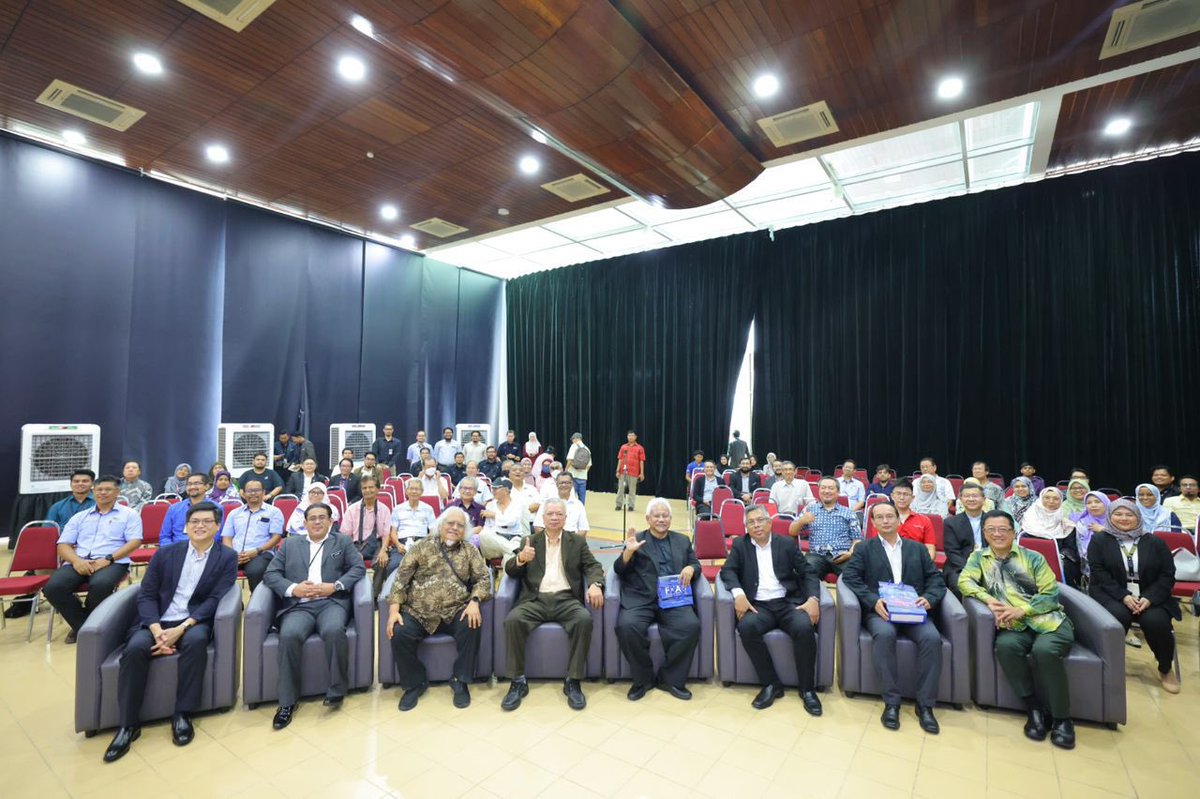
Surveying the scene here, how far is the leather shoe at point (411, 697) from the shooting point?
126 inches

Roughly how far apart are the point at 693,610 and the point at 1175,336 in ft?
27.3

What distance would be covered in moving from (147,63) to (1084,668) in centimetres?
843

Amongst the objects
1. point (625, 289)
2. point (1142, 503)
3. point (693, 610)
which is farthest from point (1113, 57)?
point (625, 289)

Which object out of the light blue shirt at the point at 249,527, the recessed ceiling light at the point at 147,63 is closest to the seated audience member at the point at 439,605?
the light blue shirt at the point at 249,527

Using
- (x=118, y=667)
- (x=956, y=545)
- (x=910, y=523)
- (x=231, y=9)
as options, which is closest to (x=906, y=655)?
(x=956, y=545)

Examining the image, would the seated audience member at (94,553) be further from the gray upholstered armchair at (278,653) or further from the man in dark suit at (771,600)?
the man in dark suit at (771,600)

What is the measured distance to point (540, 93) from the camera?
5.09m

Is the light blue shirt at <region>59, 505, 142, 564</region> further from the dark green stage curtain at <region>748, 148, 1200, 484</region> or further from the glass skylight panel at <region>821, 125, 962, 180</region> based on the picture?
the dark green stage curtain at <region>748, 148, 1200, 484</region>

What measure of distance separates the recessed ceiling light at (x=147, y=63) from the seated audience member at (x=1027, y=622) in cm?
768

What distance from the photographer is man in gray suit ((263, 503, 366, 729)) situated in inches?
121

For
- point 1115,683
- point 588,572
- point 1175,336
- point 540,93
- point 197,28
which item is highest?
point 197,28

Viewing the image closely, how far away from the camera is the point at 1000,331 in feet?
27.9

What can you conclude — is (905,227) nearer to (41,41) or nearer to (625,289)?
(625,289)

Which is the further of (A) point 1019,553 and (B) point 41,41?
(B) point 41,41
